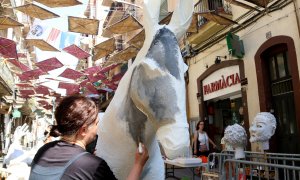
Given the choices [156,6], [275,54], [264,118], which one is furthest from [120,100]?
[275,54]

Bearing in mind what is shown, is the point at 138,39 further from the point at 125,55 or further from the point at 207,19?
the point at 207,19

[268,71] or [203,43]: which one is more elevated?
[203,43]

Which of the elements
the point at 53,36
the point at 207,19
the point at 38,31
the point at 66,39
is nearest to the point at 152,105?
the point at 207,19

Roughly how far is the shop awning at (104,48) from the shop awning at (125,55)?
1.46 ft

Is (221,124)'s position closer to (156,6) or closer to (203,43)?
(203,43)

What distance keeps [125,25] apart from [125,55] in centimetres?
262

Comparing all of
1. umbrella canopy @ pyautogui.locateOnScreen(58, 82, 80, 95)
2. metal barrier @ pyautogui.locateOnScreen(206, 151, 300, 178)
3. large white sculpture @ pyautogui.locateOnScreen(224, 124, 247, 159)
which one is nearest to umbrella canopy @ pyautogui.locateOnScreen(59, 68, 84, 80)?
umbrella canopy @ pyautogui.locateOnScreen(58, 82, 80, 95)

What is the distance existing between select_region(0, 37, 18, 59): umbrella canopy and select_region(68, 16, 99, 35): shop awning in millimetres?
1756

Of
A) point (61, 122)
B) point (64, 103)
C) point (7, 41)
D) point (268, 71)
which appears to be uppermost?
point (7, 41)

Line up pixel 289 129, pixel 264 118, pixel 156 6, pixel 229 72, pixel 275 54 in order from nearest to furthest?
pixel 156 6, pixel 264 118, pixel 289 129, pixel 275 54, pixel 229 72

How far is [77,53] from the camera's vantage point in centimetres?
1159

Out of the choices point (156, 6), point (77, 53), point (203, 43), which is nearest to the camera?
point (156, 6)

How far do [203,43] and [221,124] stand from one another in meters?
3.17

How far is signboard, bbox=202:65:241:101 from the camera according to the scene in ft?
34.1
